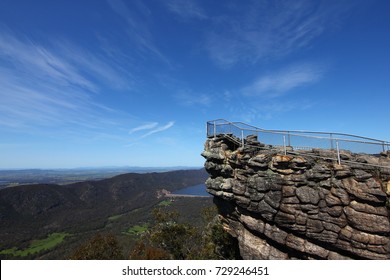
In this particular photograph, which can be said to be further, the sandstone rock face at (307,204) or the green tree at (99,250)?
the green tree at (99,250)

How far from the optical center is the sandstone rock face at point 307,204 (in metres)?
14.7

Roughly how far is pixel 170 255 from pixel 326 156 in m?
29.6

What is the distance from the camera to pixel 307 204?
16516 millimetres

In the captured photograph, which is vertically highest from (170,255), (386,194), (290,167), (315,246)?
(290,167)

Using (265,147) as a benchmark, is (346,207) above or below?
below

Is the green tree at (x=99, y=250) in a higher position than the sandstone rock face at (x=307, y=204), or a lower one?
lower

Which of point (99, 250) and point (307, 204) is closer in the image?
point (307, 204)

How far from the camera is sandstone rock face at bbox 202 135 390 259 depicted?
14734mm

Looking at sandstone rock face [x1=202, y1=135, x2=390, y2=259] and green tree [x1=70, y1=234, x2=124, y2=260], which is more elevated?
sandstone rock face [x1=202, y1=135, x2=390, y2=259]

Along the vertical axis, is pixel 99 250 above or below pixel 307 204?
below

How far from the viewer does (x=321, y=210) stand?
1611cm

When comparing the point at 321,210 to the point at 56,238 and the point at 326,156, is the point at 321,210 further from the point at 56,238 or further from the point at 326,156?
the point at 56,238
